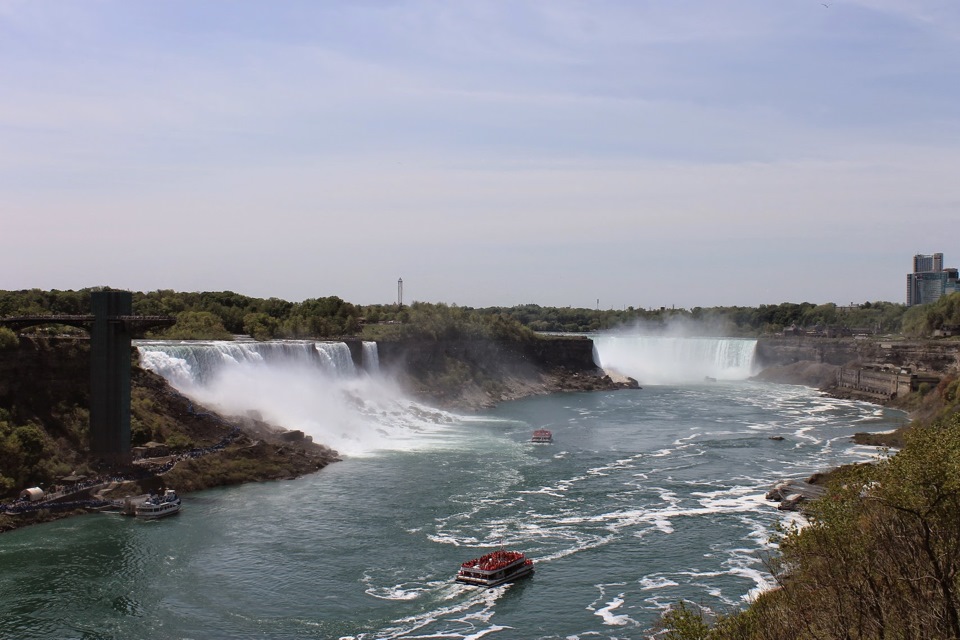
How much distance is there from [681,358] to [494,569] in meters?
99.6

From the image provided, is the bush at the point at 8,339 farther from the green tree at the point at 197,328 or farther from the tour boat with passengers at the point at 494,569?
the green tree at the point at 197,328

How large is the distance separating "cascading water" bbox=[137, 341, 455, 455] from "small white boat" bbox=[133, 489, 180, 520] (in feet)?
46.7

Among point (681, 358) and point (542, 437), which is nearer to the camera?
point (542, 437)

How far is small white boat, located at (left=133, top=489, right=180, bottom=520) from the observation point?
35375mm

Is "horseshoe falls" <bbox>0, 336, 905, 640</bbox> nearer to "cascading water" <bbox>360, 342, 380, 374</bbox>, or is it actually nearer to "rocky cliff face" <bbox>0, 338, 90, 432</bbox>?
"rocky cliff face" <bbox>0, 338, 90, 432</bbox>

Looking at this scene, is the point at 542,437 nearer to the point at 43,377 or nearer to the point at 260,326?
the point at 43,377

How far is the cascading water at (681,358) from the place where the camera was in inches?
4702

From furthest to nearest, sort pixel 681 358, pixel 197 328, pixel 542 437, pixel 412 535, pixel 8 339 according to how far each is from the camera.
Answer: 1. pixel 681 358
2. pixel 197 328
3. pixel 542 437
4. pixel 8 339
5. pixel 412 535

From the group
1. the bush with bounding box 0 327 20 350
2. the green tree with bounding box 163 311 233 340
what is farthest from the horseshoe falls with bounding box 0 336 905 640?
the green tree with bounding box 163 311 233 340

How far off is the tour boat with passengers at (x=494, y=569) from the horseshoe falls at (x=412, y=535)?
346 mm

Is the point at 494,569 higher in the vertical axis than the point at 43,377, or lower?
lower

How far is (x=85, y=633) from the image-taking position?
24.3 metres

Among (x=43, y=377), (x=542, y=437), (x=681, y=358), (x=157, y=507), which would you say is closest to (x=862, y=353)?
(x=681, y=358)

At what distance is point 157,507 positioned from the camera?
3547 centimetres
